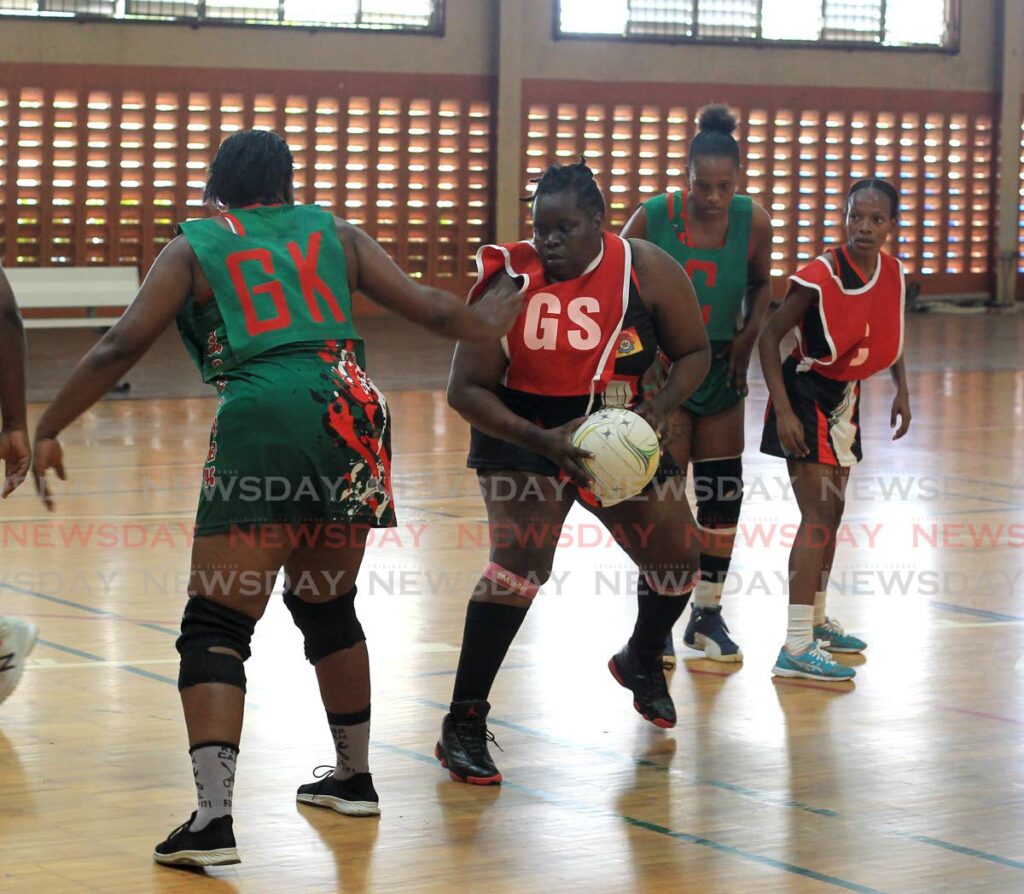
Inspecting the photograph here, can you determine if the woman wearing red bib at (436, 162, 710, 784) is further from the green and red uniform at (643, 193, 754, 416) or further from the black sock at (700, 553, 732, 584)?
the black sock at (700, 553, 732, 584)

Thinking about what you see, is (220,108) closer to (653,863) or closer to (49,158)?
(49,158)

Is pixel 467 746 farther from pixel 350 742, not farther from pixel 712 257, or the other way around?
pixel 712 257

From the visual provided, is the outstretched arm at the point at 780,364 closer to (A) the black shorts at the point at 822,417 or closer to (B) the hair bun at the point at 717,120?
(A) the black shorts at the point at 822,417

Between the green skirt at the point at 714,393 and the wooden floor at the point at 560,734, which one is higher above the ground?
the green skirt at the point at 714,393

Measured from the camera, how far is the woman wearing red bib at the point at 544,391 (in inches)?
175

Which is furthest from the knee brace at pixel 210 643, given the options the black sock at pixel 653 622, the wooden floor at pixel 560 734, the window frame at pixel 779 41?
the window frame at pixel 779 41

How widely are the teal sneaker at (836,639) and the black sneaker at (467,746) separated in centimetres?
177

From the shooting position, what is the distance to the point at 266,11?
19312 mm

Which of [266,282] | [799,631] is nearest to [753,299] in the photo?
[799,631]

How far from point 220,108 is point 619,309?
612 inches

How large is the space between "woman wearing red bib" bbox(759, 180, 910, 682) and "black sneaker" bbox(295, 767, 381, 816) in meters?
1.87

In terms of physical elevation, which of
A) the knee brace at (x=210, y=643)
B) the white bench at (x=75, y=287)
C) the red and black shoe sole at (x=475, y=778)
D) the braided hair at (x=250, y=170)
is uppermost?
the white bench at (x=75, y=287)

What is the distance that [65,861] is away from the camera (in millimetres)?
3727

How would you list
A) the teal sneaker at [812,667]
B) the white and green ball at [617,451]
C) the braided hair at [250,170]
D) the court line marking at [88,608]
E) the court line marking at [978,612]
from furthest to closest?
the court line marking at [978,612] → the court line marking at [88,608] → the teal sneaker at [812,667] → the white and green ball at [617,451] → the braided hair at [250,170]
